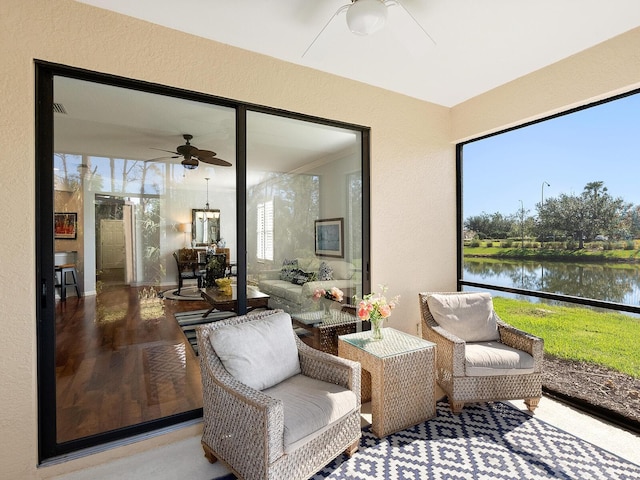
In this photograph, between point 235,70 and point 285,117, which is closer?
point 235,70

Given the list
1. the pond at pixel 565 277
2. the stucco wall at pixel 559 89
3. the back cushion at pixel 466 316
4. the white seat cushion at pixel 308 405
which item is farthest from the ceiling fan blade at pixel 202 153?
the pond at pixel 565 277

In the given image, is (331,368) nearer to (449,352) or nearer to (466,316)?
(449,352)

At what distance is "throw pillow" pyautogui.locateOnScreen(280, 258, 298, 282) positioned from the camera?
288 cm

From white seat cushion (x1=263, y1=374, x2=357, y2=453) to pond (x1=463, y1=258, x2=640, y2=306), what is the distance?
2.21 metres

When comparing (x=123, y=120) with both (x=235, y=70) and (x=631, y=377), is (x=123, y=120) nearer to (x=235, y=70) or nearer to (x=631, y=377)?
(x=235, y=70)

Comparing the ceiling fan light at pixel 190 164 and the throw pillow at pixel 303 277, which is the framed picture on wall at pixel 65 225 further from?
the throw pillow at pixel 303 277

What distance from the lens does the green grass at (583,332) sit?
257 centimetres

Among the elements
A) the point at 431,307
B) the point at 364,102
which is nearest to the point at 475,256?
the point at 431,307

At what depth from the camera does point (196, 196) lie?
251cm

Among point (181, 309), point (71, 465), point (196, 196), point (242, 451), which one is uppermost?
point (196, 196)

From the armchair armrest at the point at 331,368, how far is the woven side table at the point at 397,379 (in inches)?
11.6

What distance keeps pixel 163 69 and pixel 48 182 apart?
40.9 inches

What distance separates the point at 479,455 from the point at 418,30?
261 cm

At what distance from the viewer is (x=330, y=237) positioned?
3133 mm
